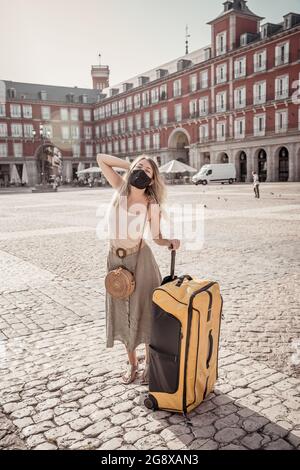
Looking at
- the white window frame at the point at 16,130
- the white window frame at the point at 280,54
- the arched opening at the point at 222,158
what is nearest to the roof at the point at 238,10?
the white window frame at the point at 280,54

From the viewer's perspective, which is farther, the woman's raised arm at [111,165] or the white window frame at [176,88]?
the white window frame at [176,88]

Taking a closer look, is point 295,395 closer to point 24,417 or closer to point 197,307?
point 197,307

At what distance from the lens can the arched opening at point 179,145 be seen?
4819 centimetres

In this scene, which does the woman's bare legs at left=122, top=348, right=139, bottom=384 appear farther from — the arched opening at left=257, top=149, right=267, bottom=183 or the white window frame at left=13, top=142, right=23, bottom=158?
the white window frame at left=13, top=142, right=23, bottom=158

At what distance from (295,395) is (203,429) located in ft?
2.48

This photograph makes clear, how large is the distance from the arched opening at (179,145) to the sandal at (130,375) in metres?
46.2

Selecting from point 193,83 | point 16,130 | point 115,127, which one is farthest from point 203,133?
point 16,130

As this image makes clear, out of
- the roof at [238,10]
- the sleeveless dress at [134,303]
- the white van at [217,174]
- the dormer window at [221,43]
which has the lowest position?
the sleeveless dress at [134,303]

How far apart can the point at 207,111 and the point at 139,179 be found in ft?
137

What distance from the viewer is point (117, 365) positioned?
3.29 metres

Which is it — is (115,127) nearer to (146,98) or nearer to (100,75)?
(146,98)

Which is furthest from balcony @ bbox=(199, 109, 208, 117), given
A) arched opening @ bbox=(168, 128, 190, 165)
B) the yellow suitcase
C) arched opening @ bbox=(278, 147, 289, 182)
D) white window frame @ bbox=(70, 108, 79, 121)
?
the yellow suitcase

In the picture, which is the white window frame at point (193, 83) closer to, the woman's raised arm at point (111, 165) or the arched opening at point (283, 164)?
the arched opening at point (283, 164)

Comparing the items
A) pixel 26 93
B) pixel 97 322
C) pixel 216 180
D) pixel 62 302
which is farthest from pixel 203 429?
pixel 26 93
